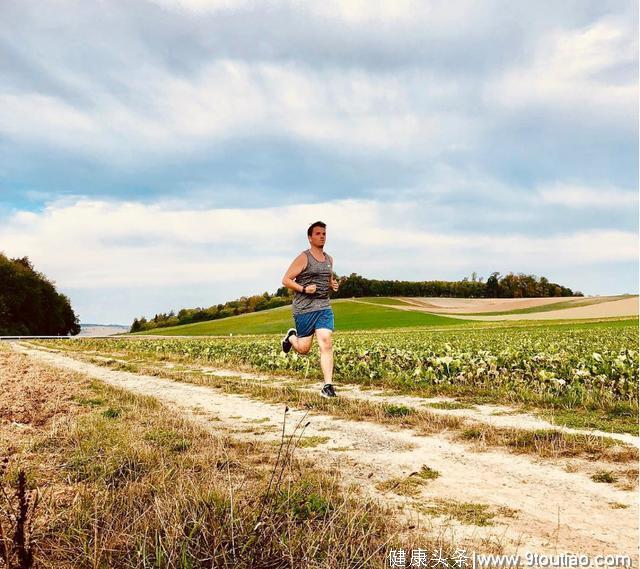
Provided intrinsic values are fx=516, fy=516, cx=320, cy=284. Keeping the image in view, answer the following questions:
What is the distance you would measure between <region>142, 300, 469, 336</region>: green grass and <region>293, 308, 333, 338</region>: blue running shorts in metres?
59.6

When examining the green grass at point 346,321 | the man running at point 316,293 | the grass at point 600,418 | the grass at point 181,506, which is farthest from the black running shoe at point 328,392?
the green grass at point 346,321

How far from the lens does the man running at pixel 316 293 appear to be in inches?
375

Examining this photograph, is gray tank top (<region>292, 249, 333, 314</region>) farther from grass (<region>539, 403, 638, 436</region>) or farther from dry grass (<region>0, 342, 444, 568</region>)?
grass (<region>539, 403, 638, 436</region>)

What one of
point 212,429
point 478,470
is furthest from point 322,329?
point 478,470

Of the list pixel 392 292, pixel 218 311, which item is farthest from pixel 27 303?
pixel 392 292

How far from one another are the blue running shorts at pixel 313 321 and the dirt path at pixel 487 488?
2447 mm

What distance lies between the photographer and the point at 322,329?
31.6ft

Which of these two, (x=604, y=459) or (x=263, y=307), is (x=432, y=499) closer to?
(x=604, y=459)

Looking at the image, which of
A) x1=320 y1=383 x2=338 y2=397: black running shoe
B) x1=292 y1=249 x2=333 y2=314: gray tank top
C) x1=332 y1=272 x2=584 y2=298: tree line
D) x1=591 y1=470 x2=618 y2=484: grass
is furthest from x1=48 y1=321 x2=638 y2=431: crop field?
x1=332 y1=272 x2=584 y2=298: tree line

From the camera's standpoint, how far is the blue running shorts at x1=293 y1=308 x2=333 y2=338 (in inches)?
383

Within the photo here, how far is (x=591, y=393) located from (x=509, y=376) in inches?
87.7

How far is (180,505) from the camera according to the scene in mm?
3211

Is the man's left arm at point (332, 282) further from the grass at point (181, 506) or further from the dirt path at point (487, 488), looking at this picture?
the grass at point (181, 506)

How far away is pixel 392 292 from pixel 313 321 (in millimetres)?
119966
